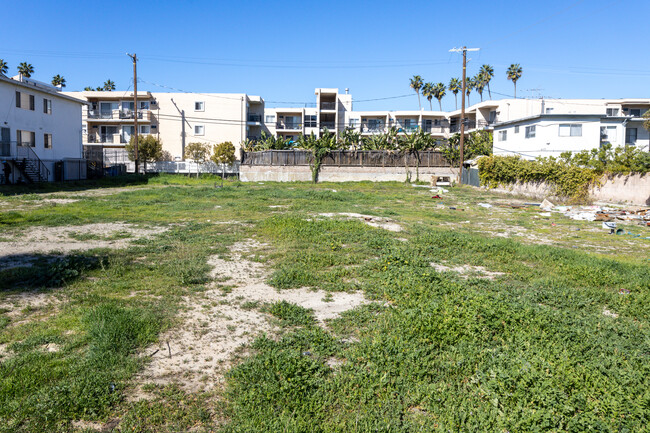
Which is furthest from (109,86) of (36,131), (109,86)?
(36,131)

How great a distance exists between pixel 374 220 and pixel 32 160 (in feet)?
105

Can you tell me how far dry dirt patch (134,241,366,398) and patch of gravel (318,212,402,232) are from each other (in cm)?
657

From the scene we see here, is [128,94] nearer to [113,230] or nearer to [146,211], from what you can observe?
[146,211]

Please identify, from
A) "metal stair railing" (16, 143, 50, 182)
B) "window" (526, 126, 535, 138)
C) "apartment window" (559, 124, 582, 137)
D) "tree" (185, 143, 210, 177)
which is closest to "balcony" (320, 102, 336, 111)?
"tree" (185, 143, 210, 177)

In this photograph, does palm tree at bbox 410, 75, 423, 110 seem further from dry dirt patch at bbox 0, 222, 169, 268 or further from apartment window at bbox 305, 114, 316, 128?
dry dirt patch at bbox 0, 222, 169, 268

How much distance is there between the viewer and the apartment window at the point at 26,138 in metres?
36.1

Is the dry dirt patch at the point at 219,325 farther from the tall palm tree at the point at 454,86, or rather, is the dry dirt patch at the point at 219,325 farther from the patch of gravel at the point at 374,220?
the tall palm tree at the point at 454,86

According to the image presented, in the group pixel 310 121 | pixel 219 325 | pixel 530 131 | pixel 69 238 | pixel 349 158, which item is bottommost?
pixel 219 325

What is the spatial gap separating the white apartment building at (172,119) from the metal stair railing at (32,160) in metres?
20.3

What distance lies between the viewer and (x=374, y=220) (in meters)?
16.5

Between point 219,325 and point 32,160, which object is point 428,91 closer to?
point 32,160

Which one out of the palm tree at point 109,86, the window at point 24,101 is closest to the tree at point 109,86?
the palm tree at point 109,86

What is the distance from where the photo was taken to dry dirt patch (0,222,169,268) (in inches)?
416

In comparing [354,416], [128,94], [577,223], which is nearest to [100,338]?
[354,416]
